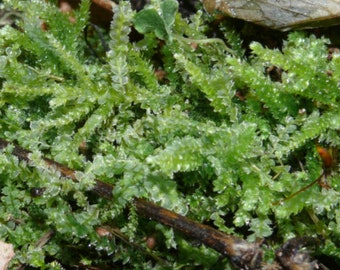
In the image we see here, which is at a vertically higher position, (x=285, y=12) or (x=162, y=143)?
(x=285, y=12)

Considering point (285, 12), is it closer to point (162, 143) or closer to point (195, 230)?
point (162, 143)

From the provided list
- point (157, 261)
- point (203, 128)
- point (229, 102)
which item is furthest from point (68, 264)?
point (229, 102)

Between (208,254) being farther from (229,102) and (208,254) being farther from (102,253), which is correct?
(229,102)

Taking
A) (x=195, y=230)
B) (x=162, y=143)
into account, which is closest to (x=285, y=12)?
(x=162, y=143)

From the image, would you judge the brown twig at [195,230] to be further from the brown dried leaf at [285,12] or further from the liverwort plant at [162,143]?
the brown dried leaf at [285,12]

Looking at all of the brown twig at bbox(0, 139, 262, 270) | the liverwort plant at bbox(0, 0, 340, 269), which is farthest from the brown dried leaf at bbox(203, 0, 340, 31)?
the brown twig at bbox(0, 139, 262, 270)

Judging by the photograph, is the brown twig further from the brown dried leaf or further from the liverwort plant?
the brown dried leaf

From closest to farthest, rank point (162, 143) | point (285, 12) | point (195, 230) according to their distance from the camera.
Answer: point (195, 230) → point (162, 143) → point (285, 12)

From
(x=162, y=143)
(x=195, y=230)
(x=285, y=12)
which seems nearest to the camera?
(x=195, y=230)
